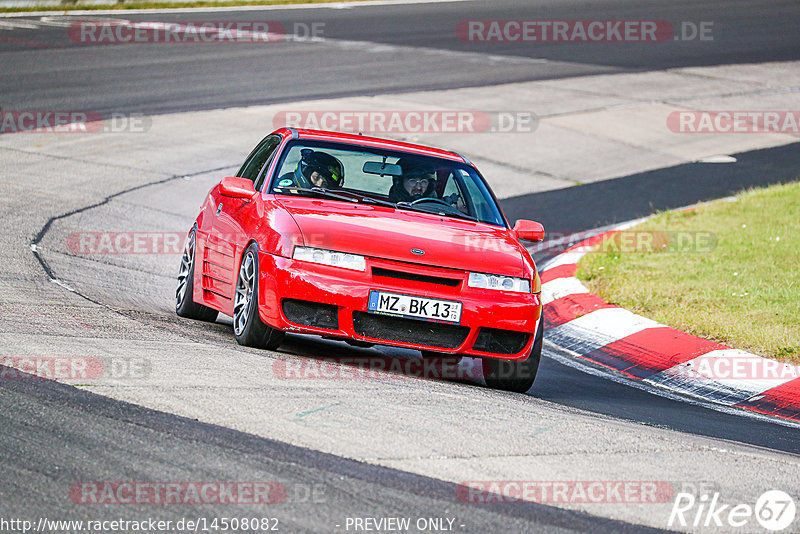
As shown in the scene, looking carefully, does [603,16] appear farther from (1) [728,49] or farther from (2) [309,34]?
(2) [309,34]

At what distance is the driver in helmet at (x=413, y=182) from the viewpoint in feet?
27.7

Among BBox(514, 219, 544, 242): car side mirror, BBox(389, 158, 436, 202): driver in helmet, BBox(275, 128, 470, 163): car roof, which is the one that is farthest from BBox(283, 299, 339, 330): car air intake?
BBox(275, 128, 470, 163): car roof

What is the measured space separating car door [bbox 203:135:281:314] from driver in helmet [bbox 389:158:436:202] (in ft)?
3.18

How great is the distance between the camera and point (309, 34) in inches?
1073

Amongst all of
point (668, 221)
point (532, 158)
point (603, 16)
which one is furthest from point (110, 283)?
point (603, 16)

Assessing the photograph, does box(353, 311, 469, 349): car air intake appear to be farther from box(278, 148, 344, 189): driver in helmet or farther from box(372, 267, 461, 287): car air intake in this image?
box(278, 148, 344, 189): driver in helmet

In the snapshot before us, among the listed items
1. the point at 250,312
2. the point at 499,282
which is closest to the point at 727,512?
the point at 499,282

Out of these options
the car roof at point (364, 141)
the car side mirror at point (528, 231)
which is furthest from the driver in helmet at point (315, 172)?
the car side mirror at point (528, 231)

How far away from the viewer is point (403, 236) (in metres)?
7.36

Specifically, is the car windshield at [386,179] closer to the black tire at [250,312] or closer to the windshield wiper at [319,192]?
the windshield wiper at [319,192]

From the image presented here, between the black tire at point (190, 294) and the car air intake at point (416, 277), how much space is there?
2238mm

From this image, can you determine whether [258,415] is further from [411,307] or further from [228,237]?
[228,237]

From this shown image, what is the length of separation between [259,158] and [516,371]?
2.82 meters

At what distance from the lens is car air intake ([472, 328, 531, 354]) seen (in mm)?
7238
